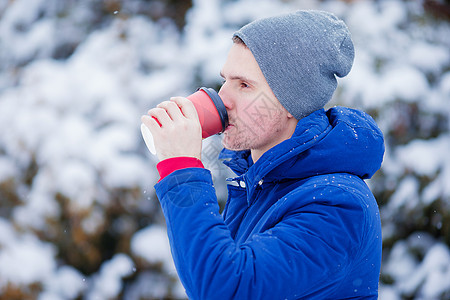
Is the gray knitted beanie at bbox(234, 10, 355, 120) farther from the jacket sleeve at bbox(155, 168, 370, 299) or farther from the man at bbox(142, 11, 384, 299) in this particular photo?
the jacket sleeve at bbox(155, 168, 370, 299)

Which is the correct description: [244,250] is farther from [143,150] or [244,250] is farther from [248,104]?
[143,150]

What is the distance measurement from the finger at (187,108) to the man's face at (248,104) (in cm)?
17

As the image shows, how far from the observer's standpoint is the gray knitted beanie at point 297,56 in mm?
1271

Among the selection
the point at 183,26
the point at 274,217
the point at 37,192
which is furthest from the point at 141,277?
the point at 274,217

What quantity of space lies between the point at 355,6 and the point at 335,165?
2530 mm

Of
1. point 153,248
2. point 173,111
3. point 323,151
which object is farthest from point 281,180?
point 153,248

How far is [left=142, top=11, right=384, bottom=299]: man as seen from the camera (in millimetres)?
957

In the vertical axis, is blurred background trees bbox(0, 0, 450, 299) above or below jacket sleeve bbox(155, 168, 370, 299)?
below

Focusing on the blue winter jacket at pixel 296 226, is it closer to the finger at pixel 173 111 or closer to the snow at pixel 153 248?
the finger at pixel 173 111

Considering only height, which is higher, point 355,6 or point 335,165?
point 335,165

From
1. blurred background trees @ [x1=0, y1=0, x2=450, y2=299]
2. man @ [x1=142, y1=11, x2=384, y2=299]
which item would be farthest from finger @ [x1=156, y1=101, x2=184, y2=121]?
blurred background trees @ [x1=0, y1=0, x2=450, y2=299]

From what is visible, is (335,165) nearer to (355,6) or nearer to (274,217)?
(274,217)

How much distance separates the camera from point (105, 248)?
3164mm

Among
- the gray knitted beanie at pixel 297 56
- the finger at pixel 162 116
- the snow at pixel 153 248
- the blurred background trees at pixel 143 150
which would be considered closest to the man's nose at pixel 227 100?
the gray knitted beanie at pixel 297 56
